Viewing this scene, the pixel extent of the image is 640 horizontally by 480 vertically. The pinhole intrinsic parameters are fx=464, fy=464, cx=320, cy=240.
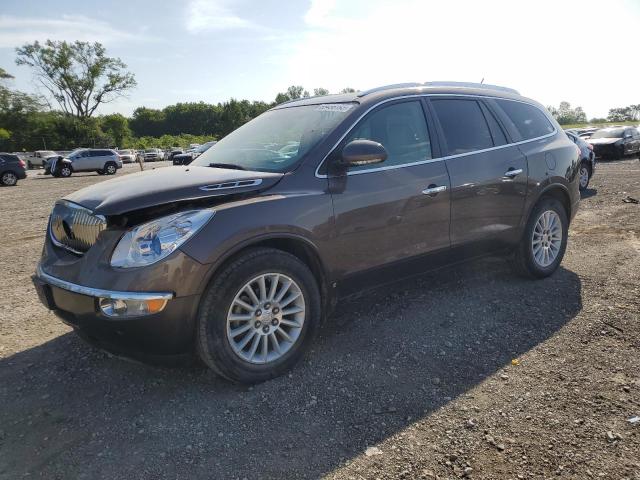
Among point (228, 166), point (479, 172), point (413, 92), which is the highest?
point (413, 92)

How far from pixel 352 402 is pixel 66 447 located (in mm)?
1571

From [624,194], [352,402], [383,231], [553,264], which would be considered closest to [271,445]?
[352,402]

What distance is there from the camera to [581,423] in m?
2.51

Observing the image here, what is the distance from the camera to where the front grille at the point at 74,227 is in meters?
2.78

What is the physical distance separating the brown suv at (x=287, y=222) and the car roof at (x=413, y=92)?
0.07 feet

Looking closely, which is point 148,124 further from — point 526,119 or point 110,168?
point 526,119

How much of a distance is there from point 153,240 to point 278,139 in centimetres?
143

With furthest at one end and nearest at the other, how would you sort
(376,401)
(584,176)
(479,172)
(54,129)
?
(54,129) → (584,176) → (479,172) → (376,401)

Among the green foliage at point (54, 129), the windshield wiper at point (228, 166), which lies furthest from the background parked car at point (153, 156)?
the windshield wiper at point (228, 166)

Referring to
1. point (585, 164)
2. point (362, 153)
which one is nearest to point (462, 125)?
point (362, 153)

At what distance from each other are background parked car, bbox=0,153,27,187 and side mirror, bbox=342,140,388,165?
23915 millimetres

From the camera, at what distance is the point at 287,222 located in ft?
9.63

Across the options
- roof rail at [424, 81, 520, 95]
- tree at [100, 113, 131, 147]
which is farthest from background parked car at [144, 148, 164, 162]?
roof rail at [424, 81, 520, 95]

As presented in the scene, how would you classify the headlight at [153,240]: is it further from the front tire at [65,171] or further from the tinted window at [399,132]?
the front tire at [65,171]
